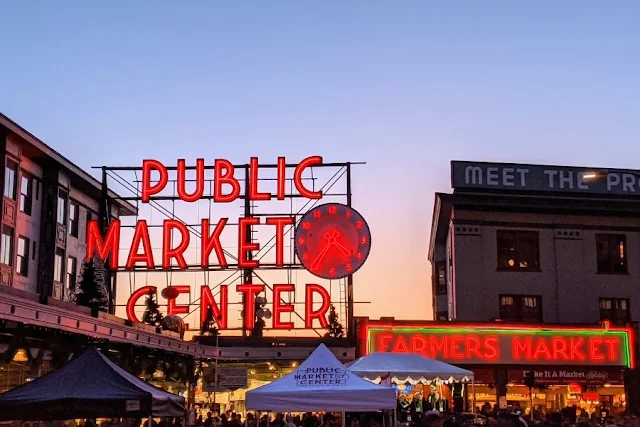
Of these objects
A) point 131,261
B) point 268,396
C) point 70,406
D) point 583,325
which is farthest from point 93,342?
point 583,325

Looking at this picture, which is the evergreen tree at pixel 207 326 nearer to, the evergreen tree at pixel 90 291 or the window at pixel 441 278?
the evergreen tree at pixel 90 291

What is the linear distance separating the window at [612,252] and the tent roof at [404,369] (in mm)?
21202

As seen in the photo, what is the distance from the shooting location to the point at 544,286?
130 feet

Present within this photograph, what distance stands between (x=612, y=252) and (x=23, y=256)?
2764 cm

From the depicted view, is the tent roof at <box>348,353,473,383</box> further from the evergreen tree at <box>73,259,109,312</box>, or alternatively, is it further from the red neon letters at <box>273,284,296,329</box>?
the red neon letters at <box>273,284,296,329</box>

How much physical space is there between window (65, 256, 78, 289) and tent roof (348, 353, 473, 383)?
2868 cm

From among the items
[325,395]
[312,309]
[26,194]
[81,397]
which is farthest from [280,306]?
[81,397]

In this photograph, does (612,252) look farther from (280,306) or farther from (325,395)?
(325,395)

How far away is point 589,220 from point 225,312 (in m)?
17.4

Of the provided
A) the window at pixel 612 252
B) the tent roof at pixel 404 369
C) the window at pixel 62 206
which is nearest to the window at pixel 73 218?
the window at pixel 62 206

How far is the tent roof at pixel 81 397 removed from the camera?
12.8m

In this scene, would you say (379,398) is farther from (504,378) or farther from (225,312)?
(225,312)

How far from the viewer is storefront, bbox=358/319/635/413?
116 feet

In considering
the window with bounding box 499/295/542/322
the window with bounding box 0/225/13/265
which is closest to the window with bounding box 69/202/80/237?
the window with bounding box 0/225/13/265
